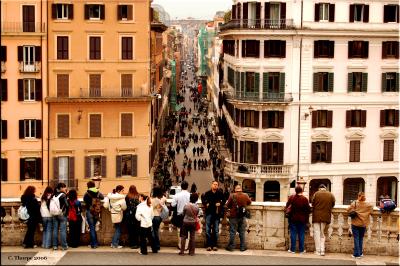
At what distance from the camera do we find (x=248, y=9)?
62.2 meters

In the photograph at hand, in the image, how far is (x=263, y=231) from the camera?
20.0 m

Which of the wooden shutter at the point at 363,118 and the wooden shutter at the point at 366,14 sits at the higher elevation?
the wooden shutter at the point at 366,14

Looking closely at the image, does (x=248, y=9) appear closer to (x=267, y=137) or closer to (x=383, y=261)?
(x=267, y=137)

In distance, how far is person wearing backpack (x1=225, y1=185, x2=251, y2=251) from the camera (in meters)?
19.4

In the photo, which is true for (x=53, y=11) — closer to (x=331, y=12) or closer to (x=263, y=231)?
(x=331, y=12)

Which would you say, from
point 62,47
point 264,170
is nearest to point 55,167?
point 62,47

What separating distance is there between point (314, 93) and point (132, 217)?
4508cm

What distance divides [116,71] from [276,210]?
40405mm

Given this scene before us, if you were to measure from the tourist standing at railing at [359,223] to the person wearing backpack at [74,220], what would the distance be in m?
6.75

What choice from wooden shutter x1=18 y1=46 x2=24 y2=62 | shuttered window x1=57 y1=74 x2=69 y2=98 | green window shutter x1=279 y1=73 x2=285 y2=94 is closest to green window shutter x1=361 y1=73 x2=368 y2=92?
green window shutter x1=279 y1=73 x2=285 y2=94

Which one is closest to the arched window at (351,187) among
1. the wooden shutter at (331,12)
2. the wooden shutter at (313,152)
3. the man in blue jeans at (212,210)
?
the wooden shutter at (313,152)

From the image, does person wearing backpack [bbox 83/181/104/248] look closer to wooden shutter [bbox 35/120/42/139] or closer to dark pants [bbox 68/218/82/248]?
dark pants [bbox 68/218/82/248]

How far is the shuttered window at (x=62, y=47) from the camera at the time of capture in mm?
58000

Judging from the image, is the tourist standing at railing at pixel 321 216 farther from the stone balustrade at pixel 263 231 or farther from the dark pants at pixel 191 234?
the dark pants at pixel 191 234
